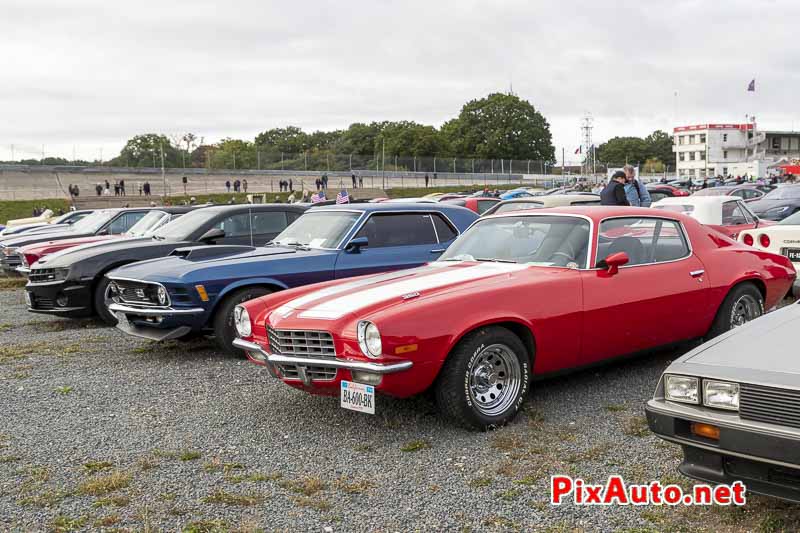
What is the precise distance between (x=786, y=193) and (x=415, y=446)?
18.8 meters

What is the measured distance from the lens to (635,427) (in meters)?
4.82

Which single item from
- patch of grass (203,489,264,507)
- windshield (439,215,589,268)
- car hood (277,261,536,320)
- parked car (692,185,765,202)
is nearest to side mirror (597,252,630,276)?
windshield (439,215,589,268)

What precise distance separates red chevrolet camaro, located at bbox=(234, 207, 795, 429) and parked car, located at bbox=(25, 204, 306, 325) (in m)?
4.42

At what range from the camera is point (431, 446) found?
15.3 feet

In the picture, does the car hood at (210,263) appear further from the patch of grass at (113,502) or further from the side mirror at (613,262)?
the patch of grass at (113,502)

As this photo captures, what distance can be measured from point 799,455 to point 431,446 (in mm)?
2207

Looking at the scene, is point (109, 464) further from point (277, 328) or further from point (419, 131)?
point (419, 131)

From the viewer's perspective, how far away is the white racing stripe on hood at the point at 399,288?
4875 millimetres

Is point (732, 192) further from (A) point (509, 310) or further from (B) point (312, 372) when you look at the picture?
(B) point (312, 372)

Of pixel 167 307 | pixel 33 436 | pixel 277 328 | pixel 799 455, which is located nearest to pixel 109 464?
pixel 33 436

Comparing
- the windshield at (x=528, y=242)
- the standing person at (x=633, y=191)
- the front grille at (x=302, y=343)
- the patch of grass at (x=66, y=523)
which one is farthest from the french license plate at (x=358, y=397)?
the standing person at (x=633, y=191)

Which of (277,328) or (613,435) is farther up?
(277,328)

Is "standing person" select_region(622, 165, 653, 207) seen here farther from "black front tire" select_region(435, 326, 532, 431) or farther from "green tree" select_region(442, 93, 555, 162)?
"green tree" select_region(442, 93, 555, 162)

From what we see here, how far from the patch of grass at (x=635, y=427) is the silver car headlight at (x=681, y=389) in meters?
1.21
